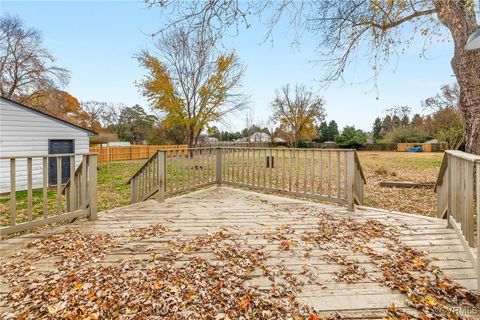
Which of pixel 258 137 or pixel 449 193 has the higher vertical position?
pixel 258 137

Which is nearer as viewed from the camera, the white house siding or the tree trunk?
the tree trunk

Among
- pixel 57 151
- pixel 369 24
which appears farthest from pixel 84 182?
pixel 57 151

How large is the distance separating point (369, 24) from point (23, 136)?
36.3ft

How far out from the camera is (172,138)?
80.7 feet

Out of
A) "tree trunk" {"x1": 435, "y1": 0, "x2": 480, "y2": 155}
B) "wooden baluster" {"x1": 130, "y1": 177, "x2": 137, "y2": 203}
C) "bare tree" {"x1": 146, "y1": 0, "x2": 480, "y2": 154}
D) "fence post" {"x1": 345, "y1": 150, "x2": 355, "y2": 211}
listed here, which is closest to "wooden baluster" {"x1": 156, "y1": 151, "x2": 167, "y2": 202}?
"wooden baluster" {"x1": 130, "y1": 177, "x2": 137, "y2": 203}

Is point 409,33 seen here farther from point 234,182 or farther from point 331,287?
point 331,287

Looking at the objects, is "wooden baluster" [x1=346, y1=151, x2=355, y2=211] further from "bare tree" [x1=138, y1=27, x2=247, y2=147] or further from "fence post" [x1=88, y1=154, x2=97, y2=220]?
"bare tree" [x1=138, y1=27, x2=247, y2=147]

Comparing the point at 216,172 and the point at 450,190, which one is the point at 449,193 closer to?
the point at 450,190

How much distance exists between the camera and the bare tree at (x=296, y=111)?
2373cm

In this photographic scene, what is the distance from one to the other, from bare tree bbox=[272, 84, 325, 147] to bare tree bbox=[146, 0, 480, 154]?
17304 millimetres

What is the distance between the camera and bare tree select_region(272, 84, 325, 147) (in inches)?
934

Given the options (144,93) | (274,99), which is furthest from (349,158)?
(274,99)

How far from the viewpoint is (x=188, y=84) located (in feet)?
47.2

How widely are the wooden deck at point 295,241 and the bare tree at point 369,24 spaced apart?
8.85 feet
